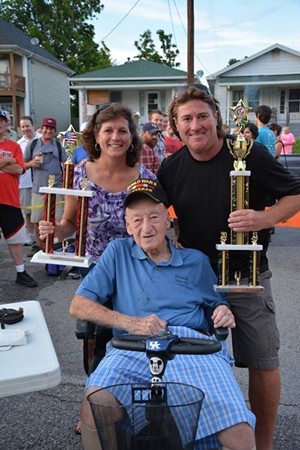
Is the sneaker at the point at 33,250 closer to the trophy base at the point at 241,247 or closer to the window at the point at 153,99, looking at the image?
the trophy base at the point at 241,247

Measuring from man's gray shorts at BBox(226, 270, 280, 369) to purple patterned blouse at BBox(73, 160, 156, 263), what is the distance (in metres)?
0.73

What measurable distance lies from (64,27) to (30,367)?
142 ft

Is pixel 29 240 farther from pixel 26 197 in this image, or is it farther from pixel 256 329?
pixel 256 329

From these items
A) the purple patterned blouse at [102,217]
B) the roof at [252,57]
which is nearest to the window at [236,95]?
the roof at [252,57]

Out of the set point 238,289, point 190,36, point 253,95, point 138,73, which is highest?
point 138,73

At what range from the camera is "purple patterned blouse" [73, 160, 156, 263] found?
106 inches

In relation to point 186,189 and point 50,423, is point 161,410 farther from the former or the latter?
point 50,423

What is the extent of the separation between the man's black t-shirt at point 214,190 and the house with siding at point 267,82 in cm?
2231

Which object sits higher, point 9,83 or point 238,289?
point 9,83

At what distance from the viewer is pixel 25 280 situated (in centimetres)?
551

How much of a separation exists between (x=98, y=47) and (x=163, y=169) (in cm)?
4191

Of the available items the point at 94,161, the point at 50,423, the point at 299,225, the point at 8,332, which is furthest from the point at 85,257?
the point at 299,225

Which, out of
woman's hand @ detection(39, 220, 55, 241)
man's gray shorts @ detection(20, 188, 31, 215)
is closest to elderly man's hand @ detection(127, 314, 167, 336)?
woman's hand @ detection(39, 220, 55, 241)

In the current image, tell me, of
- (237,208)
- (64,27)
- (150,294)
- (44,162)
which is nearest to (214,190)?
(237,208)
